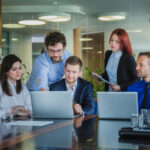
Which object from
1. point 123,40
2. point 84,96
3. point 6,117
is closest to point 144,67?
point 84,96

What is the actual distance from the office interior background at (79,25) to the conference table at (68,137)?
5491 mm

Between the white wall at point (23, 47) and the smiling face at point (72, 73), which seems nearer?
the smiling face at point (72, 73)

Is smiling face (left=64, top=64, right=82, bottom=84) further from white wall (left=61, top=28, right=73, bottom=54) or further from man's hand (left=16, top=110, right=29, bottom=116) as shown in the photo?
white wall (left=61, top=28, right=73, bottom=54)

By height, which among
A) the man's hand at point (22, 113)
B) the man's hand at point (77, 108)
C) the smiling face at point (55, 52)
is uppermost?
the smiling face at point (55, 52)

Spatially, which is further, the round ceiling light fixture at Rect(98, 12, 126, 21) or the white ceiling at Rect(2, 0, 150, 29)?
the round ceiling light fixture at Rect(98, 12, 126, 21)

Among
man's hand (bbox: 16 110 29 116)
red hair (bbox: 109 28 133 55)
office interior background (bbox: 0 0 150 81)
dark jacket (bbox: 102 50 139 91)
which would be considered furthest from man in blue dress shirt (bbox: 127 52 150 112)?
office interior background (bbox: 0 0 150 81)

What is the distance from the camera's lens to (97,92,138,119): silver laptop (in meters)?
2.94

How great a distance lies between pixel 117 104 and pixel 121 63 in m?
1.56

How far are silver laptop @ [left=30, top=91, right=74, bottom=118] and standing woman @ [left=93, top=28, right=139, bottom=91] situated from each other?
4.27ft

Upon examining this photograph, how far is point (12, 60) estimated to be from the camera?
13.3 feet

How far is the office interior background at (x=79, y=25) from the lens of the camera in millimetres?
8070

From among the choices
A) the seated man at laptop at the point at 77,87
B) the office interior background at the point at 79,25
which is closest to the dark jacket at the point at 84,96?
the seated man at laptop at the point at 77,87

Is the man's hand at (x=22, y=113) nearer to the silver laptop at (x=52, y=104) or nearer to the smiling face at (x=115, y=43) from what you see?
the silver laptop at (x=52, y=104)

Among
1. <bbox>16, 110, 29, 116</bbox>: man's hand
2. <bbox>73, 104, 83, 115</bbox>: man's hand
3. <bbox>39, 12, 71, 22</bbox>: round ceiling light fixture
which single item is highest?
<bbox>39, 12, 71, 22</bbox>: round ceiling light fixture
